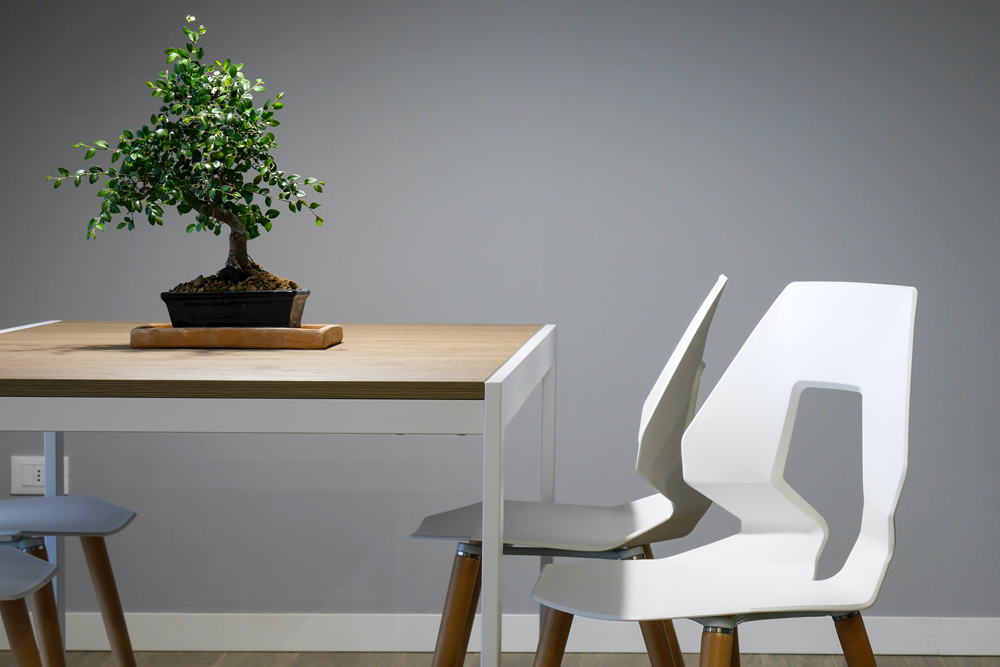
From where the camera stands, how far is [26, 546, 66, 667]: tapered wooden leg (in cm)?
140

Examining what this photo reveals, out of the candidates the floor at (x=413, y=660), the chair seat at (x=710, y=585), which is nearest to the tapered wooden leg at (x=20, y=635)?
the chair seat at (x=710, y=585)

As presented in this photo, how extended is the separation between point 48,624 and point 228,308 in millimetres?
554

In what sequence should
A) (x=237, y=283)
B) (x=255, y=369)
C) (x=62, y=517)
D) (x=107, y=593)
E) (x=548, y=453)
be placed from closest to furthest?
(x=255, y=369), (x=237, y=283), (x=62, y=517), (x=107, y=593), (x=548, y=453)

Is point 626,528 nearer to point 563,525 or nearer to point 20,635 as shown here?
point 563,525

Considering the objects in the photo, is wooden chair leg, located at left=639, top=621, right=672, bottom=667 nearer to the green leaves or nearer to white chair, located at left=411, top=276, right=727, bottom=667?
white chair, located at left=411, top=276, right=727, bottom=667

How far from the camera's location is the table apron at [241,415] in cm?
100

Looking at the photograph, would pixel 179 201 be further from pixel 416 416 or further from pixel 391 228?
pixel 391 228

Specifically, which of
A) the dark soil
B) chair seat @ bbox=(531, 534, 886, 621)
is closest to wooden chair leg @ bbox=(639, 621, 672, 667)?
chair seat @ bbox=(531, 534, 886, 621)

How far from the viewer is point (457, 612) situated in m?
1.38

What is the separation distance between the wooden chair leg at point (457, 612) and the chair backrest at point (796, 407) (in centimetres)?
37

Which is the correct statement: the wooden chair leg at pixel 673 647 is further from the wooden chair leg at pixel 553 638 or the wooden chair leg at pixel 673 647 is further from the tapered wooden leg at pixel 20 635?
the tapered wooden leg at pixel 20 635

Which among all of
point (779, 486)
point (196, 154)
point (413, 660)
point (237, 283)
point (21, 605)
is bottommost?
point (413, 660)

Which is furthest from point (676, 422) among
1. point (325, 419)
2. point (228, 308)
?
point (228, 308)

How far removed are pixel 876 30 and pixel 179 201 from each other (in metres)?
1.80
